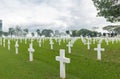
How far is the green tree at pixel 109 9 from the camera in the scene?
85.4ft

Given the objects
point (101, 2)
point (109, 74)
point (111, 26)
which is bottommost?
point (109, 74)

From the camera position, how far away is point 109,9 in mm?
26219

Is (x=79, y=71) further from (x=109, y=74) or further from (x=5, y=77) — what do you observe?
(x=5, y=77)

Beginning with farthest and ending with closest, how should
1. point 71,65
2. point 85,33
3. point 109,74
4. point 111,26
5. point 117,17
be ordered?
1. point 85,33
2. point 111,26
3. point 117,17
4. point 71,65
5. point 109,74

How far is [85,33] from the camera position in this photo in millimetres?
136250

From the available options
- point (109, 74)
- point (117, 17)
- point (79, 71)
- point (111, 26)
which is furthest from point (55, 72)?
point (111, 26)

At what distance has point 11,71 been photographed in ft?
49.0

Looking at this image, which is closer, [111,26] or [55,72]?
[55,72]

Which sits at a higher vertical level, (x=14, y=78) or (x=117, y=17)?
(x=117, y=17)

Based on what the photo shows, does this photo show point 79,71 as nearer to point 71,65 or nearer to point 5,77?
point 71,65

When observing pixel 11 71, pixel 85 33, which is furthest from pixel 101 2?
pixel 85 33

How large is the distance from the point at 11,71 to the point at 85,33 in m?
122

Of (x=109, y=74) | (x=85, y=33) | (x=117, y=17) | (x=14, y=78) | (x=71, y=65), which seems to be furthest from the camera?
(x=85, y=33)

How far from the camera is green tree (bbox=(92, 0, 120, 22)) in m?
26.0
